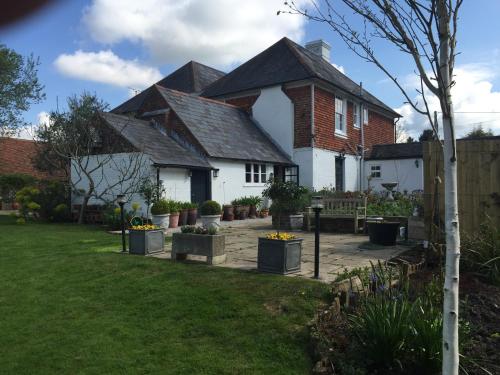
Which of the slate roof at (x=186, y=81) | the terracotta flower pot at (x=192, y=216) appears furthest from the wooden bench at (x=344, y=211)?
the slate roof at (x=186, y=81)

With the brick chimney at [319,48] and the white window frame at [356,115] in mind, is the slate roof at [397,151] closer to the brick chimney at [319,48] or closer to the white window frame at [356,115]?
the white window frame at [356,115]

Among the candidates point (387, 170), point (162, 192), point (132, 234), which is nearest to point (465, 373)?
point (132, 234)

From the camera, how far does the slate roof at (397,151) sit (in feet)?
84.5

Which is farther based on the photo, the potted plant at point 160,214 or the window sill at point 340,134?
the window sill at point 340,134

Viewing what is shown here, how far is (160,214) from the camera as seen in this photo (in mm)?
14195

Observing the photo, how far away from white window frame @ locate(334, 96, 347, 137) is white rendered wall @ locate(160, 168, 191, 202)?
34.6 feet

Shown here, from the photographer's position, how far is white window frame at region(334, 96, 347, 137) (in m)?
24.2

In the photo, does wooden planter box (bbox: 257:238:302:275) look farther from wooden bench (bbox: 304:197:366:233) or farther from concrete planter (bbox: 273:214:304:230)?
concrete planter (bbox: 273:214:304:230)

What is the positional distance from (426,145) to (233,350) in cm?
542

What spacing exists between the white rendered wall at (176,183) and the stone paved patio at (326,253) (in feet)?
15.5

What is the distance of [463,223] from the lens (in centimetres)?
744

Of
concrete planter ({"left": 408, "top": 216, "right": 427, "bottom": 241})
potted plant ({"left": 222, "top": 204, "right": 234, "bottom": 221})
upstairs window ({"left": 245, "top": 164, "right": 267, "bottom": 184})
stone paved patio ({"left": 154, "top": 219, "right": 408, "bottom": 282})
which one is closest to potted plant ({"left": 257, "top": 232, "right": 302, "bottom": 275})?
stone paved patio ({"left": 154, "top": 219, "right": 408, "bottom": 282})

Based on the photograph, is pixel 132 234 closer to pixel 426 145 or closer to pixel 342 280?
pixel 342 280

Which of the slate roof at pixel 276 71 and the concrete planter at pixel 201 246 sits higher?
the slate roof at pixel 276 71
